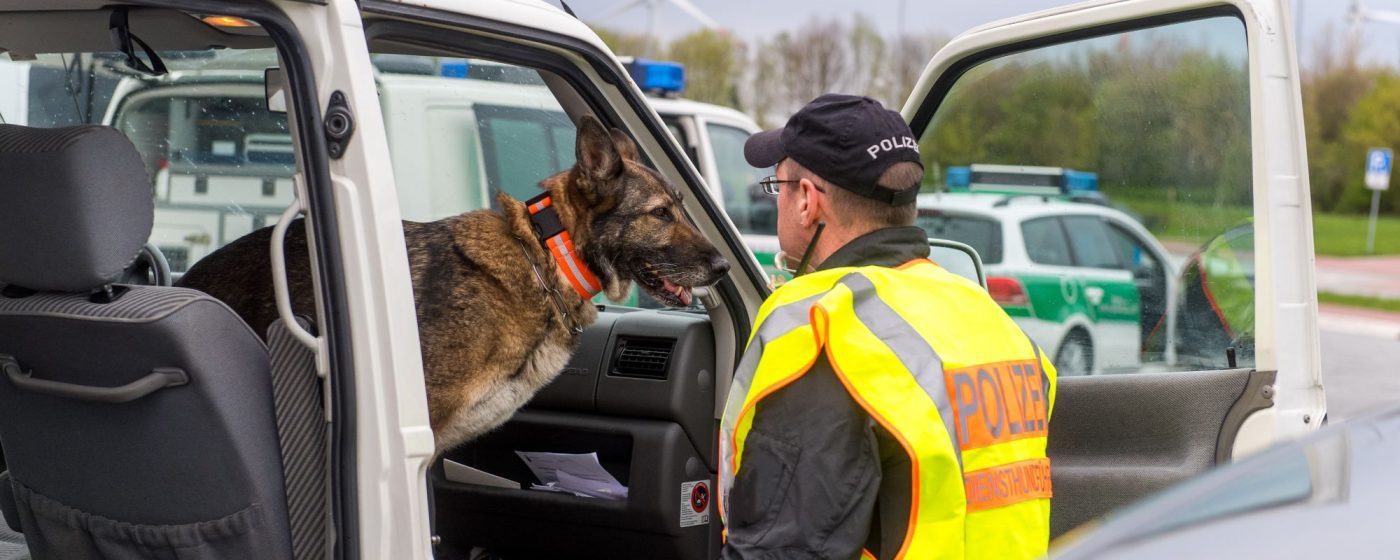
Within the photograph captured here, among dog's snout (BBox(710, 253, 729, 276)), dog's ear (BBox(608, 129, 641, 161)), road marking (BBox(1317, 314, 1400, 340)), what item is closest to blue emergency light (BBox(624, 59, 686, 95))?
dog's ear (BBox(608, 129, 641, 161))

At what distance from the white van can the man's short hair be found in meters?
0.75

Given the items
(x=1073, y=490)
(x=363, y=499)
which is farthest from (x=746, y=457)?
(x=1073, y=490)

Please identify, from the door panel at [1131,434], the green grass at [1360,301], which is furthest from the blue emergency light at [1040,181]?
the green grass at [1360,301]

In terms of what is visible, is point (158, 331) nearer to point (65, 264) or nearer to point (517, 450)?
point (65, 264)

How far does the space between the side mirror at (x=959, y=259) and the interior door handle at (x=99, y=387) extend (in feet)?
6.72

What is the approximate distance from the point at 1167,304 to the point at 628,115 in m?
1.32

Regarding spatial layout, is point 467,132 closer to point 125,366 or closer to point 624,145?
point 624,145

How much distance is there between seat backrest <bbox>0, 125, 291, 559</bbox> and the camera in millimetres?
2316

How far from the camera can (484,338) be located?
338 centimetres

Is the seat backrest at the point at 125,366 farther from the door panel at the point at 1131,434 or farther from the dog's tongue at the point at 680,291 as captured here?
the door panel at the point at 1131,434

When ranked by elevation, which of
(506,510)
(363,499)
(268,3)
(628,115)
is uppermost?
(268,3)

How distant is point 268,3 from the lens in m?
2.24

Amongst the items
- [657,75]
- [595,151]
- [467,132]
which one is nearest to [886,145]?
[595,151]

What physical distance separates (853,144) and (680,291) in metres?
1.32
